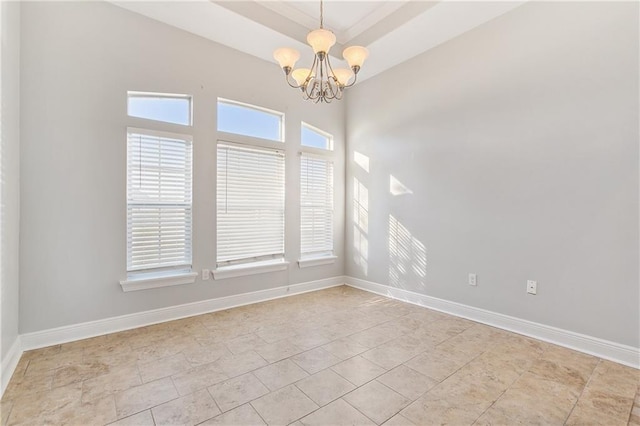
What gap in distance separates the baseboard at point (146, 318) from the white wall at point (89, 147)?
0.22 ft

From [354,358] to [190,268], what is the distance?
209 centimetres

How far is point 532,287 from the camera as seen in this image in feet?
9.50

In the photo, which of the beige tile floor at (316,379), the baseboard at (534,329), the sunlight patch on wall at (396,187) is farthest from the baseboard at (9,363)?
the sunlight patch on wall at (396,187)

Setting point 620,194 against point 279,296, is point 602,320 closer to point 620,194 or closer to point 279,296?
point 620,194

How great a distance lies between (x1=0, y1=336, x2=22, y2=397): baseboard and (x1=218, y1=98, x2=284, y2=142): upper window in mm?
2707

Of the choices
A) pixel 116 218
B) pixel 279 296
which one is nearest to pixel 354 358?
pixel 279 296

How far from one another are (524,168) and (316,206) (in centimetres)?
264

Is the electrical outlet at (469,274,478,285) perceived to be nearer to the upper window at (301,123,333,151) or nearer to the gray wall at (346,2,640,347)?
the gray wall at (346,2,640,347)

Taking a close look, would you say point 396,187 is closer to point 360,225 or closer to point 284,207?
point 360,225

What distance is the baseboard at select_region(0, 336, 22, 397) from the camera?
6.57 ft

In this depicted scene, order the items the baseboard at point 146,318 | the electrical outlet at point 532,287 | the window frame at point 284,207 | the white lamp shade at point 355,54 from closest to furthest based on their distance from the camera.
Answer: the white lamp shade at point 355,54 → the baseboard at point 146,318 → the electrical outlet at point 532,287 → the window frame at point 284,207

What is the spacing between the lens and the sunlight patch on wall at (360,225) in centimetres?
452

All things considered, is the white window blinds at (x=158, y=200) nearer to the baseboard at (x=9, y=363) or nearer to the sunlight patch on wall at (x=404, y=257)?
the baseboard at (x=9, y=363)

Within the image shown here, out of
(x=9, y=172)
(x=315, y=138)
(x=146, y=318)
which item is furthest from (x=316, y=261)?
(x=9, y=172)
